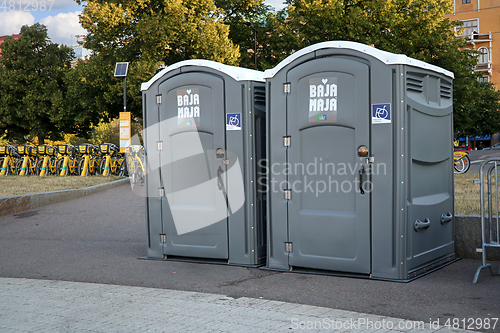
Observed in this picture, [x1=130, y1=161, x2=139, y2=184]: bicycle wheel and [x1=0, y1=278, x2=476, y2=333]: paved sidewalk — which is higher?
[x1=130, y1=161, x2=139, y2=184]: bicycle wheel

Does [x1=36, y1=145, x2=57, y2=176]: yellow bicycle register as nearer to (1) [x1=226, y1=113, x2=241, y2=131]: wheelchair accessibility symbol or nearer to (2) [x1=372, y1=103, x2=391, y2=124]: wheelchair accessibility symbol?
(1) [x1=226, y1=113, x2=241, y2=131]: wheelchair accessibility symbol

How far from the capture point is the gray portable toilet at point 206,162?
6.21m

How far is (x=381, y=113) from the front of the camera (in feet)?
17.5

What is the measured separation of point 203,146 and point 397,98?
236 cm

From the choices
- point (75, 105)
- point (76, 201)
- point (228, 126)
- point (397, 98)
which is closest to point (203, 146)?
point (228, 126)

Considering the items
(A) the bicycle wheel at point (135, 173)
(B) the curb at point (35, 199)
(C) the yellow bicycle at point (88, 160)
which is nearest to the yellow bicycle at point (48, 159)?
(C) the yellow bicycle at point (88, 160)

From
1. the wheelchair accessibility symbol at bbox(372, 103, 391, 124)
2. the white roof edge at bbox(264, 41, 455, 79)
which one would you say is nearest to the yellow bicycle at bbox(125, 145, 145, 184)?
the white roof edge at bbox(264, 41, 455, 79)

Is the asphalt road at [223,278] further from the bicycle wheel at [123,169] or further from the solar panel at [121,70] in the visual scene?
the solar panel at [121,70]

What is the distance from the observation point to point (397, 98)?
17.2 feet

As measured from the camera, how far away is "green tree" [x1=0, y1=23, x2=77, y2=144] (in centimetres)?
2755

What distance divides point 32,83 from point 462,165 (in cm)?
2149

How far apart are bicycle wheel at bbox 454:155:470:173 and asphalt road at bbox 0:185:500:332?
12.2 metres

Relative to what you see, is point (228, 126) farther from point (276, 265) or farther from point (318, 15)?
point (318, 15)

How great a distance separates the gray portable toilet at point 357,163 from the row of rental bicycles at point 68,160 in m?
11.5
